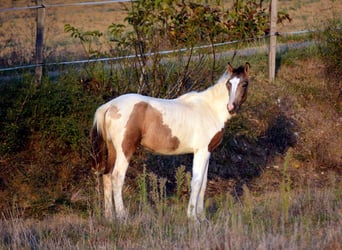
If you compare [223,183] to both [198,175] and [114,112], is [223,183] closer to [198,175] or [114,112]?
[198,175]

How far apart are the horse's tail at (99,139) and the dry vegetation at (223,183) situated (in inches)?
19.2

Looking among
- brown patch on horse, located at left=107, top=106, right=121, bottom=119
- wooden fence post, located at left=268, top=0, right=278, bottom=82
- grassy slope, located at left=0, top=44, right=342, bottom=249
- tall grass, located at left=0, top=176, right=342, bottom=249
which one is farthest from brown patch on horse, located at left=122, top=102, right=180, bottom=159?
wooden fence post, located at left=268, top=0, right=278, bottom=82

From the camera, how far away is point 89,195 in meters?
10.5

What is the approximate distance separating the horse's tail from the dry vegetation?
49cm

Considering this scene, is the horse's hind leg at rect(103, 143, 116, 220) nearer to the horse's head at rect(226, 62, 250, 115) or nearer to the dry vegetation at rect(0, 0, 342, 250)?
the dry vegetation at rect(0, 0, 342, 250)

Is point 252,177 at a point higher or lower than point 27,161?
lower

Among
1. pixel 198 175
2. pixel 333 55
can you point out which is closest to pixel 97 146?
pixel 198 175

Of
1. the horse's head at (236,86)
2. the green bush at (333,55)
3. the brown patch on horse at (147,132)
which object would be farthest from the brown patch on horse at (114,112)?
the green bush at (333,55)

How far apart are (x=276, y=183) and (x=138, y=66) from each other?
3011mm

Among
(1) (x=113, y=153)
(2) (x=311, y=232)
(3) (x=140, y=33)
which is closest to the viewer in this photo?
(2) (x=311, y=232)

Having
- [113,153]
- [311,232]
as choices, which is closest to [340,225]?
[311,232]

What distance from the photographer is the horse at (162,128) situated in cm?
910

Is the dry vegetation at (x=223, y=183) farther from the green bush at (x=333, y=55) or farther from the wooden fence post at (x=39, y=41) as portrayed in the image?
the wooden fence post at (x=39, y=41)

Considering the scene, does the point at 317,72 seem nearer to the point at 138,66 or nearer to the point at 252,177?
the point at 252,177
